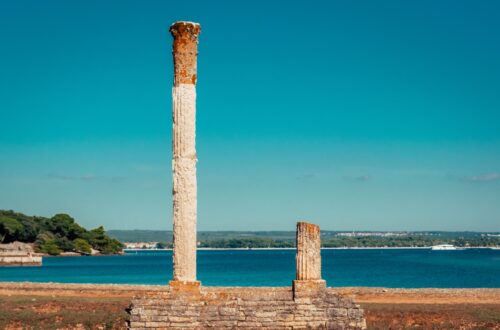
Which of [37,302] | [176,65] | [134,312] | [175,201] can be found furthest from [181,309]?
[37,302]

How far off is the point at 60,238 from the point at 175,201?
12059cm

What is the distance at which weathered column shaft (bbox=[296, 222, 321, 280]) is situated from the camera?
18.9 metres

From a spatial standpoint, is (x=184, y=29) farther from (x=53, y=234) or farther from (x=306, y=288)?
(x=53, y=234)

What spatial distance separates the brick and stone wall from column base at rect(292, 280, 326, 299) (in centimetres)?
4

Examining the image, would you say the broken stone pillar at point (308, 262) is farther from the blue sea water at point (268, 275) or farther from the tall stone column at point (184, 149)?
the blue sea water at point (268, 275)

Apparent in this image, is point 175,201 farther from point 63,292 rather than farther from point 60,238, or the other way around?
point 60,238

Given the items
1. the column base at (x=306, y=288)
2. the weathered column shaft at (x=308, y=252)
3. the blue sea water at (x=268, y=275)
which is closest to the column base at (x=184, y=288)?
the column base at (x=306, y=288)

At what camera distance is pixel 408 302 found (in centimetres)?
3294

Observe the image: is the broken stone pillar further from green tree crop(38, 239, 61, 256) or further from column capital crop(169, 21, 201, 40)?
green tree crop(38, 239, 61, 256)

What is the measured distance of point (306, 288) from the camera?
61.0 feet

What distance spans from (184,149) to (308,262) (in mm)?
4238

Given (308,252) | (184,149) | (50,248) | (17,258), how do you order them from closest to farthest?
1. (184,149)
2. (308,252)
3. (17,258)
4. (50,248)

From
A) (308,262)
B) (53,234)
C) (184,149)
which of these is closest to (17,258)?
(53,234)

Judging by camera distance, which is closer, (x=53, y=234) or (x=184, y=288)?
(x=184, y=288)
